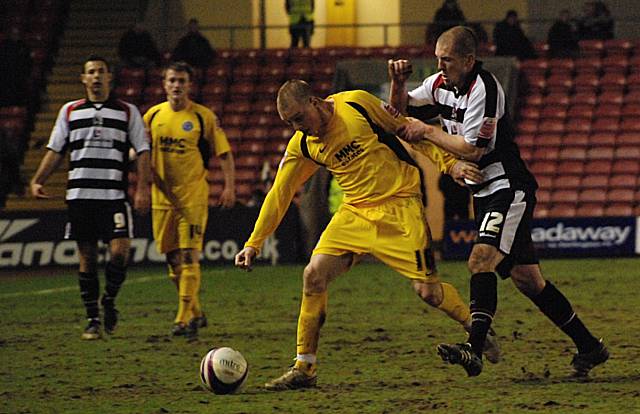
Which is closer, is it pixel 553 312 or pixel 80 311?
pixel 553 312

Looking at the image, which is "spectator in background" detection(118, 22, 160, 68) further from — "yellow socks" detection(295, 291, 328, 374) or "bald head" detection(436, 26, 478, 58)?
"bald head" detection(436, 26, 478, 58)

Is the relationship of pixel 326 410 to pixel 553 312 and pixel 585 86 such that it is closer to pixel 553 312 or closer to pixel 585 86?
pixel 553 312

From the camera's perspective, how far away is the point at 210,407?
665cm

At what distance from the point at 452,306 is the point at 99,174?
3.49 m

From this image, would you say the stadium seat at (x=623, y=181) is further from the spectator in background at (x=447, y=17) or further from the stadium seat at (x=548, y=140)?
the spectator in background at (x=447, y=17)

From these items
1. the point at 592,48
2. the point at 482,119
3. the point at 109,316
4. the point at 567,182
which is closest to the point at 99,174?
the point at 109,316

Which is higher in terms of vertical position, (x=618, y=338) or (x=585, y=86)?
(x=585, y=86)

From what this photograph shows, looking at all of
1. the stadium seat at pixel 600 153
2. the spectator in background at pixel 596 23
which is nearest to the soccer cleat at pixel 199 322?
the stadium seat at pixel 600 153

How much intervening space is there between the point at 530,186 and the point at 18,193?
14.4m

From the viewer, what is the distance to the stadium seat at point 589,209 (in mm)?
20641

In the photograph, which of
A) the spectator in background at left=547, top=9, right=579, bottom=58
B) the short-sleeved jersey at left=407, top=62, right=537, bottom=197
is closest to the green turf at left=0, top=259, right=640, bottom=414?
the short-sleeved jersey at left=407, top=62, right=537, bottom=197

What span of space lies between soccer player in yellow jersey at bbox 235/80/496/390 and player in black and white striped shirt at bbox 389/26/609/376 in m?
0.19

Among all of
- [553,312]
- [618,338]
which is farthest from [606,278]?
[553,312]

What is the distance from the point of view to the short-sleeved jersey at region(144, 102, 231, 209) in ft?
33.5
